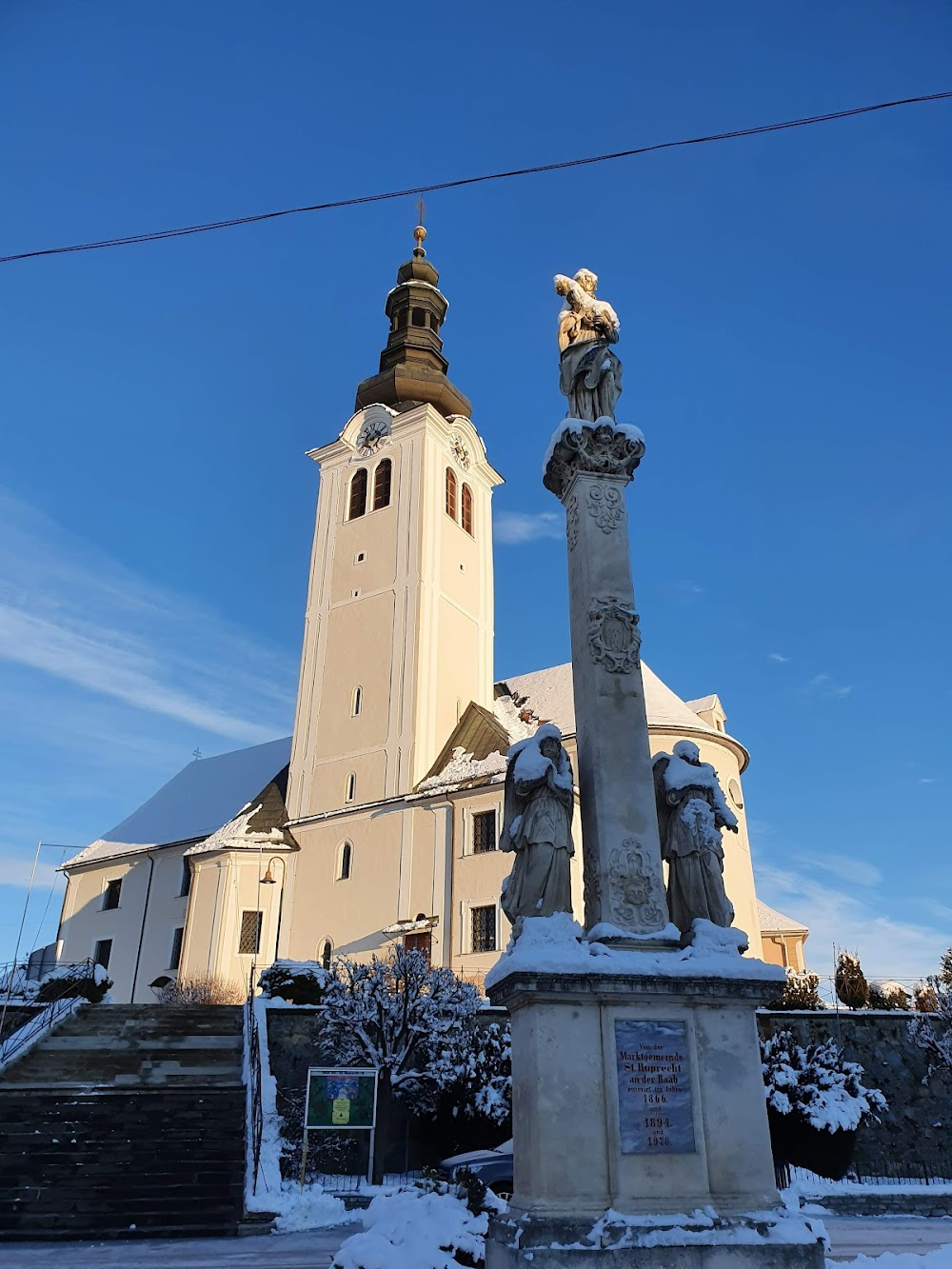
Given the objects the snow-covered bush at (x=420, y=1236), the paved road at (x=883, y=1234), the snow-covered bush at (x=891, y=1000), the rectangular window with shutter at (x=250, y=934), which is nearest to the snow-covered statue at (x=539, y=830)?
the snow-covered bush at (x=420, y=1236)

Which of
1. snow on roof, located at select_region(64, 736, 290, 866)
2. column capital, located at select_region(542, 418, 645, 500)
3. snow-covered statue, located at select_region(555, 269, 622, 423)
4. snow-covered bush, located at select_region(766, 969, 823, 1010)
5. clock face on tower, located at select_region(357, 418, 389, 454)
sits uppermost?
clock face on tower, located at select_region(357, 418, 389, 454)

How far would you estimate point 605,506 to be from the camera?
9.51 meters

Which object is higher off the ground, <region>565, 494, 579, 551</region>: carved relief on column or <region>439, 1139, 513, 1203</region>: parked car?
<region>565, 494, 579, 551</region>: carved relief on column

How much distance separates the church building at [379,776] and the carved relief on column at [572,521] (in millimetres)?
18390

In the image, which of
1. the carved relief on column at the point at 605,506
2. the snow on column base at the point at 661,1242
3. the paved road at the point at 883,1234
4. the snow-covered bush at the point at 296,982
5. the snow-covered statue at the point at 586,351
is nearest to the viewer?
the snow on column base at the point at 661,1242

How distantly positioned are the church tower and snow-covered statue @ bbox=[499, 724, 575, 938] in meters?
25.1

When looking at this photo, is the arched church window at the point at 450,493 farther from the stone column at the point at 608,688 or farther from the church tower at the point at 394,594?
the stone column at the point at 608,688

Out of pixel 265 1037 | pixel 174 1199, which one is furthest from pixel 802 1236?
pixel 265 1037

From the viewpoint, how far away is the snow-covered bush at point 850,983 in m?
26.0

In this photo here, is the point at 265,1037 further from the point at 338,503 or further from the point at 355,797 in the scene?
the point at 338,503

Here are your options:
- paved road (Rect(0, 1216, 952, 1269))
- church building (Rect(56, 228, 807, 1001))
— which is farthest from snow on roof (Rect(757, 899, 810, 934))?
paved road (Rect(0, 1216, 952, 1269))

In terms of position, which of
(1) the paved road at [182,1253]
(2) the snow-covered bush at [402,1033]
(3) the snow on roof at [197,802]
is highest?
(3) the snow on roof at [197,802]

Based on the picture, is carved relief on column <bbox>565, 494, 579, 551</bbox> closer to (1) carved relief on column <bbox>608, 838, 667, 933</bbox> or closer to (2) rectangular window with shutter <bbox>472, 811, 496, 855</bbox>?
(1) carved relief on column <bbox>608, 838, 667, 933</bbox>

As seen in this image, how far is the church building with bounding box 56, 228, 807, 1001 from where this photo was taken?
31.0 metres
